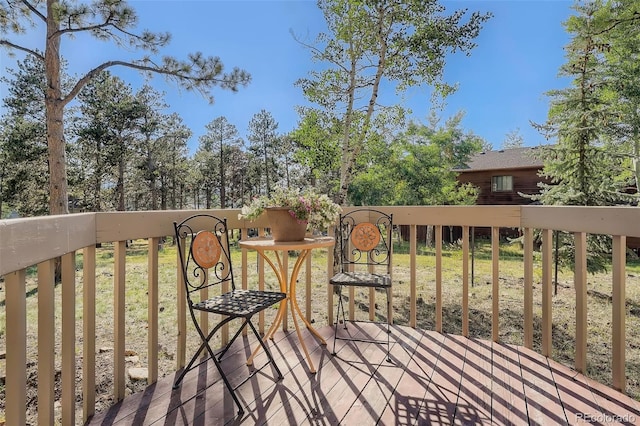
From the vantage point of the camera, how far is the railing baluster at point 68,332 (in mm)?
1485

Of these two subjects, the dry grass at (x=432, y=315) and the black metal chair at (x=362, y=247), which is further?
the dry grass at (x=432, y=315)

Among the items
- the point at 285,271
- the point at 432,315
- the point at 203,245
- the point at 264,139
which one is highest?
the point at 264,139

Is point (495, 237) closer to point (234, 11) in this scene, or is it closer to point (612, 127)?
point (234, 11)

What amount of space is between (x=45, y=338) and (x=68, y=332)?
22cm

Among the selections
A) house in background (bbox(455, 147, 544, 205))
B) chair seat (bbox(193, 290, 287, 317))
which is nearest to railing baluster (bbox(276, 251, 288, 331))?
chair seat (bbox(193, 290, 287, 317))

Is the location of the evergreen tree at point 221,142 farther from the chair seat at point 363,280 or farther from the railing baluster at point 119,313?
the railing baluster at point 119,313

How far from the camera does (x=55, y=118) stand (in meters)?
6.29

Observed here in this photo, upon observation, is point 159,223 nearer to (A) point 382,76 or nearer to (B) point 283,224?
(B) point 283,224

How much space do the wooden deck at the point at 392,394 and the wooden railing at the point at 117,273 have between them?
0.58 feet

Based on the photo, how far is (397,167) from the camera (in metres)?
12.4

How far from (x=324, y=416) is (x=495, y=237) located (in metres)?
1.69

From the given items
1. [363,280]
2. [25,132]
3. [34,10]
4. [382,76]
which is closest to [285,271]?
[363,280]

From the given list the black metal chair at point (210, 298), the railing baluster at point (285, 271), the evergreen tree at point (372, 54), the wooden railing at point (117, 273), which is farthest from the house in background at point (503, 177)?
the black metal chair at point (210, 298)

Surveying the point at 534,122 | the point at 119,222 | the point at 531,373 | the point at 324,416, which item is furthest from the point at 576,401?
the point at 534,122
